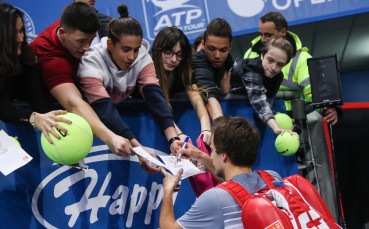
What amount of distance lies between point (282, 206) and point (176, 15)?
477 cm

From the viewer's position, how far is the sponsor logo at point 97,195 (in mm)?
2285

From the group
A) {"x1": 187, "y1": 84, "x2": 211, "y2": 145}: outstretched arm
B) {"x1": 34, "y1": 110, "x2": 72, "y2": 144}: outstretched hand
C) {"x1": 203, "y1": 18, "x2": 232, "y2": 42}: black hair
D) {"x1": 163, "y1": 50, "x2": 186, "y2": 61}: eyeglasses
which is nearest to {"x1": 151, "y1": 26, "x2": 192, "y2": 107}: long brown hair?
{"x1": 163, "y1": 50, "x2": 186, "y2": 61}: eyeglasses

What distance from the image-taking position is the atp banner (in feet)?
19.9

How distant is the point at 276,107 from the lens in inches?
132

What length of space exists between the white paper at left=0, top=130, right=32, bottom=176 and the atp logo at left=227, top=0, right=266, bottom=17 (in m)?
4.81

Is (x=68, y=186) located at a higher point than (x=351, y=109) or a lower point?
higher

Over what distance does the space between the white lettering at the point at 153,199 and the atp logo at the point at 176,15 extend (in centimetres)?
385

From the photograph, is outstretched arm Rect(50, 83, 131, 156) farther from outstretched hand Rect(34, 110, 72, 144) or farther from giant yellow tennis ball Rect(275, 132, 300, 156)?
giant yellow tennis ball Rect(275, 132, 300, 156)

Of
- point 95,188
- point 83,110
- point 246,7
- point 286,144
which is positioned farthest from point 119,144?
point 246,7

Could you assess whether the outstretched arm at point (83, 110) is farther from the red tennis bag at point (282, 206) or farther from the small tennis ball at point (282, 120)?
the small tennis ball at point (282, 120)

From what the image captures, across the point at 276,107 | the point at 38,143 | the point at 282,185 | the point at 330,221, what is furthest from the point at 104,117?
the point at 276,107

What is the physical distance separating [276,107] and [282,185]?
142cm

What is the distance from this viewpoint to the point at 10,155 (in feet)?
6.26

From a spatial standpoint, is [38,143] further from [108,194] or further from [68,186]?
[108,194]
